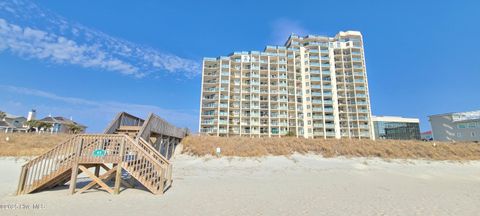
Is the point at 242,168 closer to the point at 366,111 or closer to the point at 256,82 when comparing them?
the point at 256,82

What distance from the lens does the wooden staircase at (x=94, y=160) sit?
27.6ft

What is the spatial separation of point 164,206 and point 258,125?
4810 centimetres

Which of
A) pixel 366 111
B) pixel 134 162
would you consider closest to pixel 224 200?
pixel 134 162

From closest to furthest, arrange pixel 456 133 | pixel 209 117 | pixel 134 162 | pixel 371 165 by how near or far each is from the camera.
A: pixel 134 162 < pixel 371 165 < pixel 456 133 < pixel 209 117

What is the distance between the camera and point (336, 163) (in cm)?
1911

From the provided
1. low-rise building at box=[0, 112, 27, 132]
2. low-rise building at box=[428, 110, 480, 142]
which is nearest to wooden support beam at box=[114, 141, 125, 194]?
low-rise building at box=[0, 112, 27, 132]

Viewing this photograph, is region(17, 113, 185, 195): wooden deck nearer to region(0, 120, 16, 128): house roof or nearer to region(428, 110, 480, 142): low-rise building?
region(0, 120, 16, 128): house roof

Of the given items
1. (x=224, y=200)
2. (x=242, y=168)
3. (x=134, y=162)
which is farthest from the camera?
(x=242, y=168)

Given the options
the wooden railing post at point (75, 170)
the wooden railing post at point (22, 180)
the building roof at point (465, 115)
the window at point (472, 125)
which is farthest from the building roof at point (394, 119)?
the wooden railing post at point (22, 180)

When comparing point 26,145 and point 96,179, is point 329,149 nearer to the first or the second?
point 96,179

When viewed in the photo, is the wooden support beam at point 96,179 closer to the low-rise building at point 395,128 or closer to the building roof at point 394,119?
the low-rise building at point 395,128

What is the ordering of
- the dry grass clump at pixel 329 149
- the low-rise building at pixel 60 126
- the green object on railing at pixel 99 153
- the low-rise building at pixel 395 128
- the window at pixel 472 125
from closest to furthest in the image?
1. the green object on railing at pixel 99 153
2. the dry grass clump at pixel 329 149
3. the window at pixel 472 125
4. the low-rise building at pixel 60 126
5. the low-rise building at pixel 395 128

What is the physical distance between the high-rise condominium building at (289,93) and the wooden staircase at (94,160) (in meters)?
42.8

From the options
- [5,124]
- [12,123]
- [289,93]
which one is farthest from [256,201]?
[12,123]
